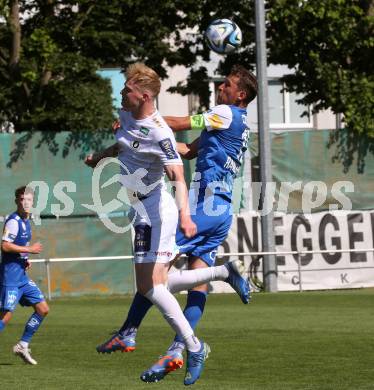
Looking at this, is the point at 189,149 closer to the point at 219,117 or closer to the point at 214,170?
the point at 214,170

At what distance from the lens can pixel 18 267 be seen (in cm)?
1470

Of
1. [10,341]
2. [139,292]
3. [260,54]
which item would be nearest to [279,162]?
[260,54]

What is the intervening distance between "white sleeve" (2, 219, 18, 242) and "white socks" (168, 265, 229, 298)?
5.02 m

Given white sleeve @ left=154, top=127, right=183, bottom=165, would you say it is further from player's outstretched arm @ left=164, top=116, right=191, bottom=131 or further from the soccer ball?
the soccer ball

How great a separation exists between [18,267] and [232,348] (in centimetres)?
274

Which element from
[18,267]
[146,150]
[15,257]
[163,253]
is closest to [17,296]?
[18,267]

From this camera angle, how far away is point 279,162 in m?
26.0

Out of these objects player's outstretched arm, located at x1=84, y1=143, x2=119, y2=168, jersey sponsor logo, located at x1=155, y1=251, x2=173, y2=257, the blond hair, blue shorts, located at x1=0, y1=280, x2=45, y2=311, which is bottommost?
blue shorts, located at x1=0, y1=280, x2=45, y2=311

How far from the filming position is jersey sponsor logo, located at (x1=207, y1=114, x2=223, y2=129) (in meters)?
9.80

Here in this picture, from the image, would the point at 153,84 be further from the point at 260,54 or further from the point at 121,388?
the point at 260,54

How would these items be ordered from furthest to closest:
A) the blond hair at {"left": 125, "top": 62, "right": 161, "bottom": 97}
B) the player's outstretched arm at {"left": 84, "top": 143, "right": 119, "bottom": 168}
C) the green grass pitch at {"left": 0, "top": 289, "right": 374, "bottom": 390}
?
the green grass pitch at {"left": 0, "top": 289, "right": 374, "bottom": 390} < the player's outstretched arm at {"left": 84, "top": 143, "right": 119, "bottom": 168} < the blond hair at {"left": 125, "top": 62, "right": 161, "bottom": 97}

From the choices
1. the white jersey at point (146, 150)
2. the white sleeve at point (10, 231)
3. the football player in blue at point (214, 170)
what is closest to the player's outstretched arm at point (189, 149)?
the football player in blue at point (214, 170)

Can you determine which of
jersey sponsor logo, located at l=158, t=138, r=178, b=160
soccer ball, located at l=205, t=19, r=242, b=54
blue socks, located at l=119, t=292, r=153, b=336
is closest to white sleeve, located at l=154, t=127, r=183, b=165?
jersey sponsor logo, located at l=158, t=138, r=178, b=160

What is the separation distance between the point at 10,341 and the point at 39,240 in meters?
8.12
